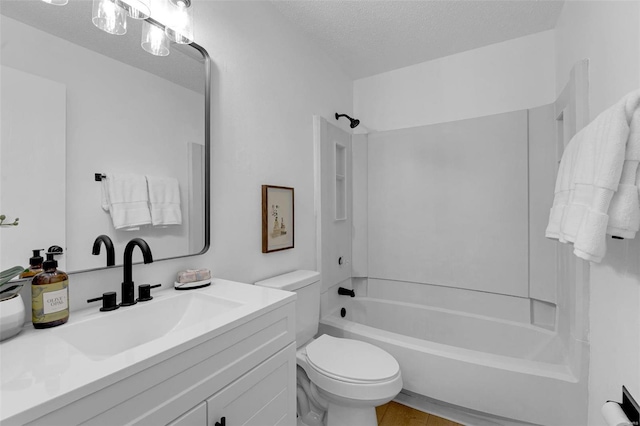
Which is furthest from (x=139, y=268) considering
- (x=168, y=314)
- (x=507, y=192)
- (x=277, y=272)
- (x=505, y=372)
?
(x=507, y=192)

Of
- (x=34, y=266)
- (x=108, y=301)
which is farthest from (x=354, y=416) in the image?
(x=34, y=266)

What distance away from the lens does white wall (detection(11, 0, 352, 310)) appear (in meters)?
1.37

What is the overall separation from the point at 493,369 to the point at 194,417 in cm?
151

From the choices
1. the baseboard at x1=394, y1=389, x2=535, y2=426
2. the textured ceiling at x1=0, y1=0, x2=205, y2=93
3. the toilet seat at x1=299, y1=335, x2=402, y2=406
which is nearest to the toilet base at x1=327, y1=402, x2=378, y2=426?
the toilet seat at x1=299, y1=335, x2=402, y2=406

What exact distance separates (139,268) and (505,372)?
183cm

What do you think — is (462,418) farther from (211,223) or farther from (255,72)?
(255,72)

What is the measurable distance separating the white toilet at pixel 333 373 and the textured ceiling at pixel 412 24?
167 centimetres

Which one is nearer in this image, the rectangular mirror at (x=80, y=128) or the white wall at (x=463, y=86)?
the rectangular mirror at (x=80, y=128)

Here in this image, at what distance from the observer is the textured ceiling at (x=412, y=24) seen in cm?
179

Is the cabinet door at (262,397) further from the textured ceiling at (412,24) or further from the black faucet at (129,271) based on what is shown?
the textured ceiling at (412,24)

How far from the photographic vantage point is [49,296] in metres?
0.80

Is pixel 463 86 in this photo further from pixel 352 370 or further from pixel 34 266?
pixel 34 266

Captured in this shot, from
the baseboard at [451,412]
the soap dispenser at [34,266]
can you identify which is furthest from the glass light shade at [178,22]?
the baseboard at [451,412]

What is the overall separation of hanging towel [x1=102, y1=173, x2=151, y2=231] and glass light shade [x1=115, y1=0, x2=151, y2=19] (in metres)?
0.57
